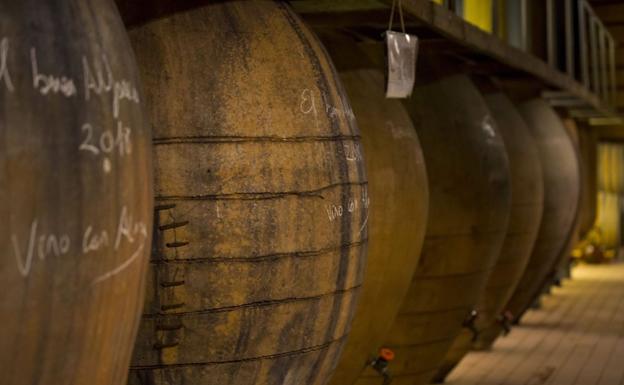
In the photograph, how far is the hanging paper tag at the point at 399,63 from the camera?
12.8 ft

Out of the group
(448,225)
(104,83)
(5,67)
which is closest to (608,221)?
(448,225)

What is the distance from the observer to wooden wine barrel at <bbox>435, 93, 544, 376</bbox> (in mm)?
7070

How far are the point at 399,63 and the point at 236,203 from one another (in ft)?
3.07

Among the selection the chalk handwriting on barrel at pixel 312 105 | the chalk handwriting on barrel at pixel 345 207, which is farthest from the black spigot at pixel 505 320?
the chalk handwriting on barrel at pixel 312 105

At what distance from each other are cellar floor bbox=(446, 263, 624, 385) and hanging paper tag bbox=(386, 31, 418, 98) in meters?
3.44

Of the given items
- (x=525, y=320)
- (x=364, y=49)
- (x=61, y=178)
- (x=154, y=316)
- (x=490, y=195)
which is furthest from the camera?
(x=525, y=320)

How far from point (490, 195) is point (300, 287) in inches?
113

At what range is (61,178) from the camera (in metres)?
2.14

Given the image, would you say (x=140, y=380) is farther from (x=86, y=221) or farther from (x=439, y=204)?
(x=439, y=204)

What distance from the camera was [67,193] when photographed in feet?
7.06

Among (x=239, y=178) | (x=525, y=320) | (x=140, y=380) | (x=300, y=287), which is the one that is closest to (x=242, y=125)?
(x=239, y=178)

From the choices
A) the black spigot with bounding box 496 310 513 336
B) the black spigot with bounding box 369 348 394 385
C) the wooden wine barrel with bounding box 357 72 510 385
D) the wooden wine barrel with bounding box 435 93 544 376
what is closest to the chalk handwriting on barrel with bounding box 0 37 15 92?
the black spigot with bounding box 369 348 394 385

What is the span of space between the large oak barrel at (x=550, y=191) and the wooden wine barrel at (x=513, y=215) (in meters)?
1.07

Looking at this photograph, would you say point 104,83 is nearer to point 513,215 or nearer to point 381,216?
point 381,216
